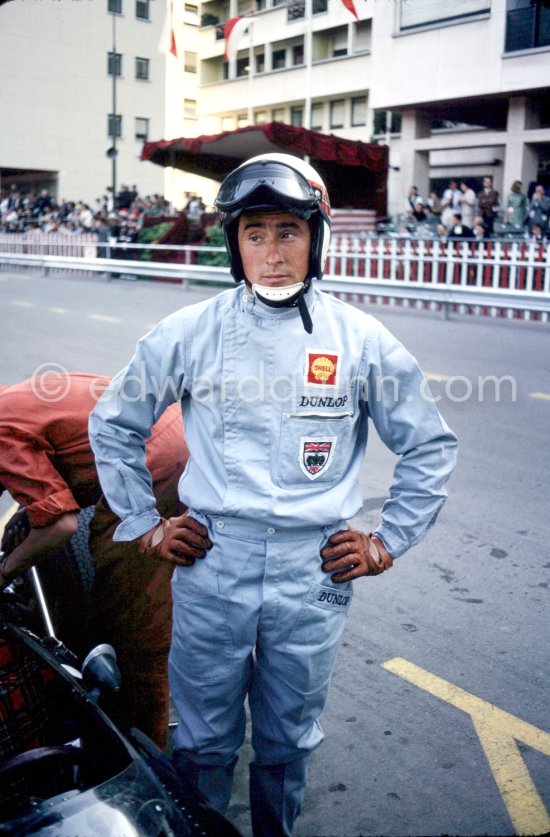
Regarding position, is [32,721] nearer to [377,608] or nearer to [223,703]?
[223,703]

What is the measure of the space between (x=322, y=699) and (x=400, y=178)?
27.4 metres

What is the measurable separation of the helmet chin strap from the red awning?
55.8 feet

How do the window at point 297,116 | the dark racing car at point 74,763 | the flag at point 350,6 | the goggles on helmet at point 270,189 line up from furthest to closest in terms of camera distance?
the window at point 297,116, the flag at point 350,6, the goggles on helmet at point 270,189, the dark racing car at point 74,763

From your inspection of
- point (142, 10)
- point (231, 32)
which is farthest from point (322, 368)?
point (231, 32)

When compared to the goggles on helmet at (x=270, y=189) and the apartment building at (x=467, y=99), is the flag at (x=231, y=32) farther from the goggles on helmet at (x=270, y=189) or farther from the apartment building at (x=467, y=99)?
the goggles on helmet at (x=270, y=189)

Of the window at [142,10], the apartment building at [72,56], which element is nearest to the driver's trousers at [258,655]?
the apartment building at [72,56]

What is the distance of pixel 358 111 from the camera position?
1790 inches

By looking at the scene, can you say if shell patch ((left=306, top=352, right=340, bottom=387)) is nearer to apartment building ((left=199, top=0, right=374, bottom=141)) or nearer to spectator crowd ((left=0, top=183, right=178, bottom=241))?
spectator crowd ((left=0, top=183, right=178, bottom=241))

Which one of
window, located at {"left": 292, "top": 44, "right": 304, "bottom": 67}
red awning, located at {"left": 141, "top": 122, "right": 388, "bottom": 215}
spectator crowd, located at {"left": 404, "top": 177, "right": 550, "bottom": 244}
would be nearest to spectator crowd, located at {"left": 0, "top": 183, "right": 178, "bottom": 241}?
red awning, located at {"left": 141, "top": 122, "right": 388, "bottom": 215}

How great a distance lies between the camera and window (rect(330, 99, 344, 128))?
152ft

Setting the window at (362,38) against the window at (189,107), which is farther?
the window at (362,38)

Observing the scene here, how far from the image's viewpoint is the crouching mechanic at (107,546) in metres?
2.65

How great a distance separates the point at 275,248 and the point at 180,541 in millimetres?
763

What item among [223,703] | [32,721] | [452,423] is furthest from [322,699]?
[452,423]
